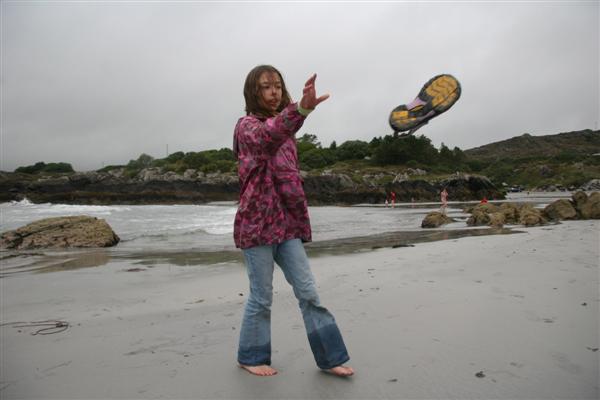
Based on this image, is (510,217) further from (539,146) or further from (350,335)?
(539,146)

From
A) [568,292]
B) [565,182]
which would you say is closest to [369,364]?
[568,292]

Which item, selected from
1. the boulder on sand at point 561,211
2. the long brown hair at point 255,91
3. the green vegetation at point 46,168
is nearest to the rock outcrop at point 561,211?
the boulder on sand at point 561,211

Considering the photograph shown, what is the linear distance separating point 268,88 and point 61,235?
28.5 feet

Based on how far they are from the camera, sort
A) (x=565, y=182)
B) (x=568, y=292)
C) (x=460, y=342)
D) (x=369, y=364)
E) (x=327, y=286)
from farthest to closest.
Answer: (x=565, y=182), (x=327, y=286), (x=568, y=292), (x=460, y=342), (x=369, y=364)

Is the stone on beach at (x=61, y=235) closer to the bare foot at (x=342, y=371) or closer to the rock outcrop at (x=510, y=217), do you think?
the bare foot at (x=342, y=371)

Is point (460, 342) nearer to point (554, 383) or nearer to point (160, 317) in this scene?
point (554, 383)

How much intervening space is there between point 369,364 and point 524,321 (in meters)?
1.18

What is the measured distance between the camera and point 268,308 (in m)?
2.44

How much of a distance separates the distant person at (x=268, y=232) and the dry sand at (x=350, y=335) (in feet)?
0.44

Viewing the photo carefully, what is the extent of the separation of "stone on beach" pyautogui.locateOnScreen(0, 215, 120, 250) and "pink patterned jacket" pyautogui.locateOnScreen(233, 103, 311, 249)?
7857mm

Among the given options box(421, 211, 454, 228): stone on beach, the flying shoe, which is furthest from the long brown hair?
box(421, 211, 454, 228): stone on beach

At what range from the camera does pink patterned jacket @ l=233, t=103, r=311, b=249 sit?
2.29 metres

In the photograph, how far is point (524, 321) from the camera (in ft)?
9.15

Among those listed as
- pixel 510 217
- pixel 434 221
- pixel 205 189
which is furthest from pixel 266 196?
pixel 205 189
